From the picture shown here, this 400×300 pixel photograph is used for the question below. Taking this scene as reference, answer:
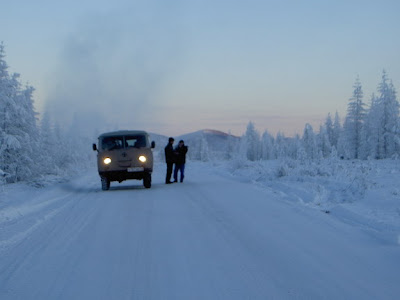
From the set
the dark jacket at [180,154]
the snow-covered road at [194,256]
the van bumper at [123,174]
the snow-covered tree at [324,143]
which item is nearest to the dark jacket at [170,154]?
the dark jacket at [180,154]

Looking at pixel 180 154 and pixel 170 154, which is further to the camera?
pixel 180 154

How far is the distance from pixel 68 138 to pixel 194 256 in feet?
234

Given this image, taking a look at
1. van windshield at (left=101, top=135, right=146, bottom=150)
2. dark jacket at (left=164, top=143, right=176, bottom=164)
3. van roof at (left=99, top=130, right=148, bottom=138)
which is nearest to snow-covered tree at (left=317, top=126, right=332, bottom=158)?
dark jacket at (left=164, top=143, right=176, bottom=164)

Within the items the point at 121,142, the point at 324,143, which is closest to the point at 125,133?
the point at 121,142

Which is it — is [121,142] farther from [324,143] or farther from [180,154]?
[324,143]

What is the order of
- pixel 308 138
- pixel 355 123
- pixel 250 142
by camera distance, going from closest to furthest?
pixel 355 123
pixel 308 138
pixel 250 142

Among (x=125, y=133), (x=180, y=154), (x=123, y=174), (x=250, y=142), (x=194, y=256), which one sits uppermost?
(x=250, y=142)

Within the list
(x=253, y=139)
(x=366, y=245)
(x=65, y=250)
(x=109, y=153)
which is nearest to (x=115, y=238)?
(x=65, y=250)

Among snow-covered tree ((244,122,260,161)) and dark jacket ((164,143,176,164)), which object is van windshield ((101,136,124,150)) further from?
snow-covered tree ((244,122,260,161))

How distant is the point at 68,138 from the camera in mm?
72750

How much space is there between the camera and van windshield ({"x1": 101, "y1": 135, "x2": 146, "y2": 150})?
55.0 ft

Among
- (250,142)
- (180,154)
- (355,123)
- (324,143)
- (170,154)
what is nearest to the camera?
(170,154)

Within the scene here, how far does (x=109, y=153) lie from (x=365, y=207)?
403 inches

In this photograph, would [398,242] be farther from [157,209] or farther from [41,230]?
[41,230]
